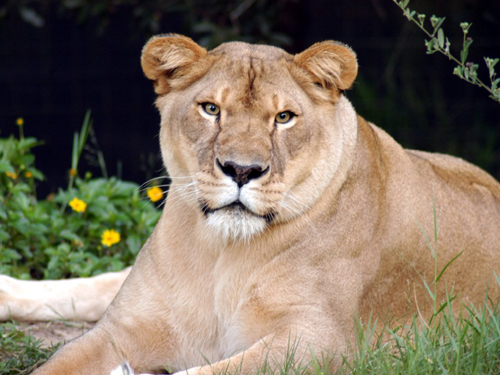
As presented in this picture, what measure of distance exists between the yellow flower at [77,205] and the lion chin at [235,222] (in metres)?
1.47

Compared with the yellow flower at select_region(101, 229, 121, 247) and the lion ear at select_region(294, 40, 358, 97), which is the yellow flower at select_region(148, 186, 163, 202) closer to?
the yellow flower at select_region(101, 229, 121, 247)

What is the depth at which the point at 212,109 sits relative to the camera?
2936mm

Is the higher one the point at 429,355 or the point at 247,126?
the point at 247,126

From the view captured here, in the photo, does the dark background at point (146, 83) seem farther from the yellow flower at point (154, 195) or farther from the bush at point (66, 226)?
the yellow flower at point (154, 195)

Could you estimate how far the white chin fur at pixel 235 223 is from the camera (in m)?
2.80

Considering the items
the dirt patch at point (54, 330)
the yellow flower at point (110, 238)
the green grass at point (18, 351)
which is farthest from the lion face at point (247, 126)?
the yellow flower at point (110, 238)

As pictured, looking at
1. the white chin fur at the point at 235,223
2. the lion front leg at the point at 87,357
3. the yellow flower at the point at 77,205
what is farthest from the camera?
the yellow flower at the point at 77,205

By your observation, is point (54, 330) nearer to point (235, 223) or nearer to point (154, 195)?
point (154, 195)

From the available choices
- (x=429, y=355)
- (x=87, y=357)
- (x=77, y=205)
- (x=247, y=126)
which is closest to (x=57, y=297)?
(x=77, y=205)

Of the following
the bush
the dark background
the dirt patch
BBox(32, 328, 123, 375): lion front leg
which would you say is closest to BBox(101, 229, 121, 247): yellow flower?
the bush

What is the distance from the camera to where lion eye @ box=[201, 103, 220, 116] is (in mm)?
2924

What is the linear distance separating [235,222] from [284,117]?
0.39m

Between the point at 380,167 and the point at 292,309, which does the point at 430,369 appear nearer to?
the point at 292,309

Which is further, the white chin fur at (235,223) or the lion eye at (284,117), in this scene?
the lion eye at (284,117)
